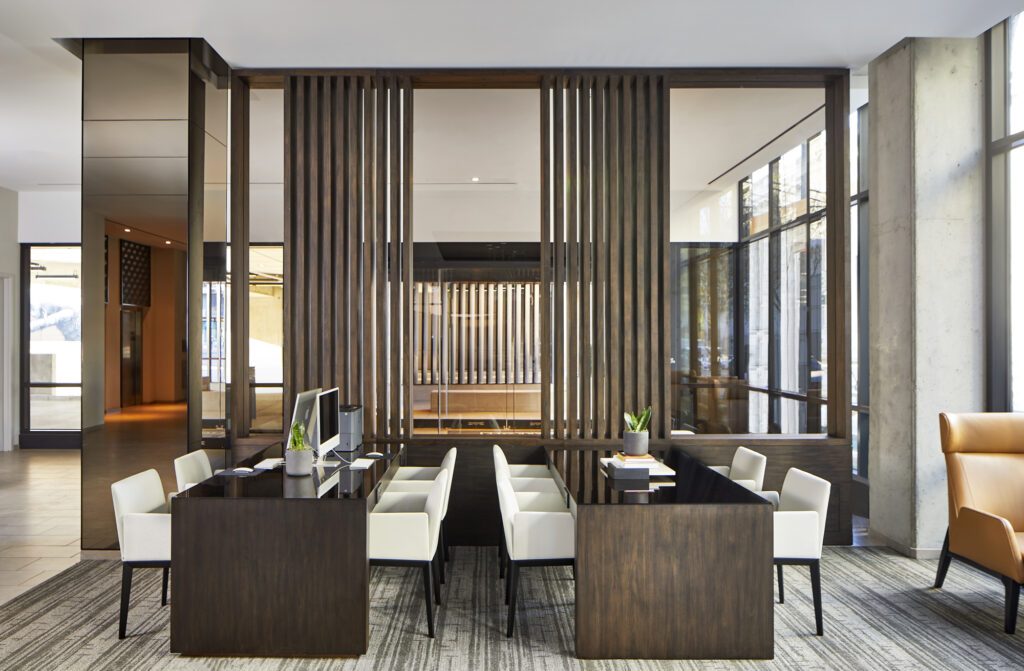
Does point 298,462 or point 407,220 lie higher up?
point 407,220

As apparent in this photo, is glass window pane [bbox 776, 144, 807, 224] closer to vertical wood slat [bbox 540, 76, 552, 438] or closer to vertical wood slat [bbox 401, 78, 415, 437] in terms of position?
vertical wood slat [bbox 540, 76, 552, 438]

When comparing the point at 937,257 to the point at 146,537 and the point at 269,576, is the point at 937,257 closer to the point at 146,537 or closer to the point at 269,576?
the point at 269,576

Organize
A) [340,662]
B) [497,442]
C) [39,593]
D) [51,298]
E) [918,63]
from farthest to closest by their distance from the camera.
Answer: [51,298] < [497,442] < [918,63] < [39,593] < [340,662]

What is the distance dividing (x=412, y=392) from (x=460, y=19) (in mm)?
2478

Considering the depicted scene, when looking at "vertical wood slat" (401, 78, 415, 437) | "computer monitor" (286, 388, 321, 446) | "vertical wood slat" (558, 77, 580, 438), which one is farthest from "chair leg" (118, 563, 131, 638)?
"vertical wood slat" (558, 77, 580, 438)

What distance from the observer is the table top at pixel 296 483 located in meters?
3.11

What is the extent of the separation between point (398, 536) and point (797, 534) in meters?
1.87

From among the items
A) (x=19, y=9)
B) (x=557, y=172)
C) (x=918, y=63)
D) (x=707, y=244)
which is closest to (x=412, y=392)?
(x=557, y=172)

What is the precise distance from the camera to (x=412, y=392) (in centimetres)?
492

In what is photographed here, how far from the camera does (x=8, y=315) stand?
28.1 feet

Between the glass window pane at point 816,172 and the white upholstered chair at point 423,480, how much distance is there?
10.6ft

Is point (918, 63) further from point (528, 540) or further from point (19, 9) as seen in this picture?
point (19, 9)

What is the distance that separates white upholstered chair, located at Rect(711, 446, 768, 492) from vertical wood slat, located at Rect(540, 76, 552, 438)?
128 centimetres

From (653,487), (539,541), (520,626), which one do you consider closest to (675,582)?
(653,487)
